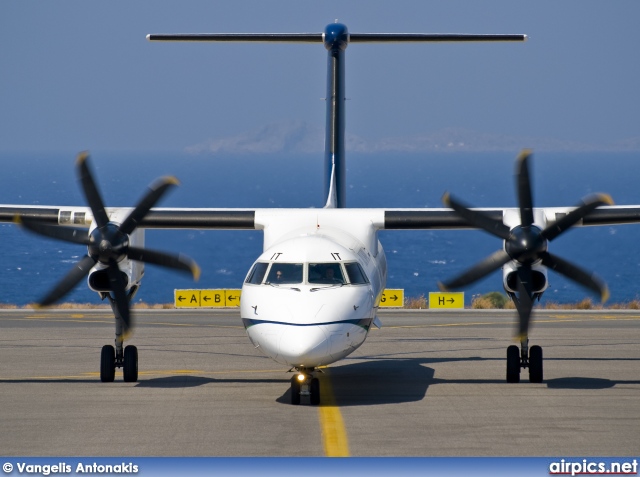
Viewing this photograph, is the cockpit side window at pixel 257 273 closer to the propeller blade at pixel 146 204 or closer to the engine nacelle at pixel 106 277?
the propeller blade at pixel 146 204

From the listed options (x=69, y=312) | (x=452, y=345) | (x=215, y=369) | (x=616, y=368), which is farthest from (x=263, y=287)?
(x=69, y=312)

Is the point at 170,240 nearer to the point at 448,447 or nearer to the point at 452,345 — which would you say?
the point at 452,345

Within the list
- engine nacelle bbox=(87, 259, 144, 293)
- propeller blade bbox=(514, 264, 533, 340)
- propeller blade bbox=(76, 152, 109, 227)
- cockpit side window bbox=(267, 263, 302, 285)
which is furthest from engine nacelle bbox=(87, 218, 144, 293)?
propeller blade bbox=(514, 264, 533, 340)

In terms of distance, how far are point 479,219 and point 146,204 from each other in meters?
6.60

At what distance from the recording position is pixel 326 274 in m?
19.8

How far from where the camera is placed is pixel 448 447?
15.4 m

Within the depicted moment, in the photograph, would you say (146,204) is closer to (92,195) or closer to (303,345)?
(92,195)

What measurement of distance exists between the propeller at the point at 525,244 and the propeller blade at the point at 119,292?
6201 millimetres

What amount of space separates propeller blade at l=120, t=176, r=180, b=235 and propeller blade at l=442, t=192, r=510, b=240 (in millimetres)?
5501

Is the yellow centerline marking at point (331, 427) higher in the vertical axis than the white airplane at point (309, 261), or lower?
lower

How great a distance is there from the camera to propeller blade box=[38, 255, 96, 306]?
2172 cm

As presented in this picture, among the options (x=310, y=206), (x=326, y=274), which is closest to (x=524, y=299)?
(x=326, y=274)

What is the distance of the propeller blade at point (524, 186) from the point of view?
69.5 feet

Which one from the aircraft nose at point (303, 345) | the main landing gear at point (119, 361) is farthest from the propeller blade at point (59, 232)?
the aircraft nose at point (303, 345)
